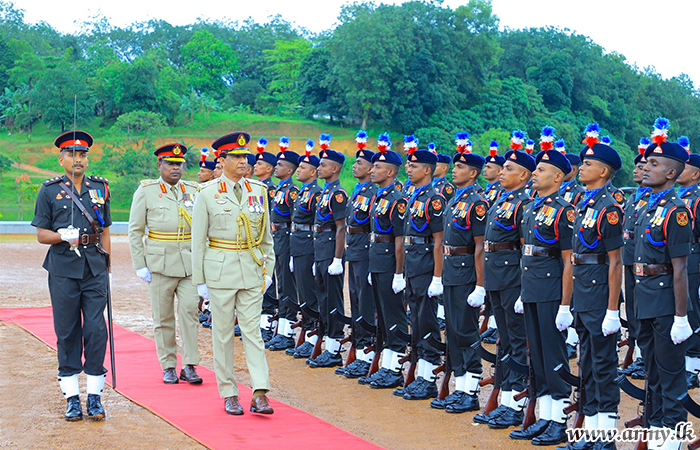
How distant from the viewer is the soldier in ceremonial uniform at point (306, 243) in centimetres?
896

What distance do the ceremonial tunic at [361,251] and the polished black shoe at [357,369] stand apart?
0.18 meters

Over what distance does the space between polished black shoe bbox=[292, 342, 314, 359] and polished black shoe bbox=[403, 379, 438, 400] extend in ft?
6.53

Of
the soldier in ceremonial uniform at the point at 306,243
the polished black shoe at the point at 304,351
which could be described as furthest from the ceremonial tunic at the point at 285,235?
the polished black shoe at the point at 304,351

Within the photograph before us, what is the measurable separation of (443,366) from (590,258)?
203 centimetres

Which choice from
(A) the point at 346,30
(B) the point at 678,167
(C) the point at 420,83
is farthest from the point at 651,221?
(A) the point at 346,30

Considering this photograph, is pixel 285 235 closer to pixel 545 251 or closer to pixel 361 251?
pixel 361 251

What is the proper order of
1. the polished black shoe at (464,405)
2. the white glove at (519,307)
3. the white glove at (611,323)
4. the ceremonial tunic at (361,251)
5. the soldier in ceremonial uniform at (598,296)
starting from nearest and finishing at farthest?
the white glove at (611,323)
the soldier in ceremonial uniform at (598,296)
the white glove at (519,307)
the polished black shoe at (464,405)
the ceremonial tunic at (361,251)

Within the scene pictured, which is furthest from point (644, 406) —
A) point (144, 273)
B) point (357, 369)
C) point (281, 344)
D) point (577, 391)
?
point (281, 344)

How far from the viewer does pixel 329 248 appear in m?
8.58

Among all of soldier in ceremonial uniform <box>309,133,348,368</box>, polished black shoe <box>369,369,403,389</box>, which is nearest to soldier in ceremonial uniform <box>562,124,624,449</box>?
polished black shoe <box>369,369,403,389</box>

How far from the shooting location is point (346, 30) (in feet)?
152

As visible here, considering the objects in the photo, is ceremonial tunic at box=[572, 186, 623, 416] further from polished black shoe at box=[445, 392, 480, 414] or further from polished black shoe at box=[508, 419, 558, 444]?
polished black shoe at box=[445, 392, 480, 414]

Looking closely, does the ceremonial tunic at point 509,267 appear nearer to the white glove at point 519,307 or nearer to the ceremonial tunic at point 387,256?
the white glove at point 519,307

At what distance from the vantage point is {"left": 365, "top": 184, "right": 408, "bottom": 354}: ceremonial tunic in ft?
24.8
